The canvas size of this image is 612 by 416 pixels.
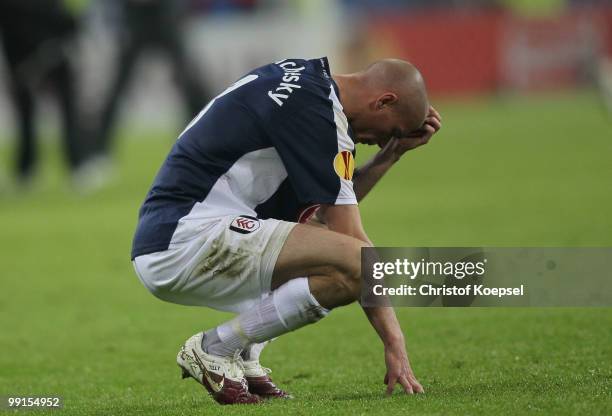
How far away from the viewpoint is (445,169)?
1705 cm

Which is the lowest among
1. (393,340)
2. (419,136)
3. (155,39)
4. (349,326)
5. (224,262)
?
(155,39)

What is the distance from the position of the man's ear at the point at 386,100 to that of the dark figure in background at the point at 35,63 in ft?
38.2

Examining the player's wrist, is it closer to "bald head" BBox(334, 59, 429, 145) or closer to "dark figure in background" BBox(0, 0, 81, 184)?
"bald head" BBox(334, 59, 429, 145)

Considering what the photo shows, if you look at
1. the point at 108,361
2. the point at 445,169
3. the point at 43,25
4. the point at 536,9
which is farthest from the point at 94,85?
the point at 108,361

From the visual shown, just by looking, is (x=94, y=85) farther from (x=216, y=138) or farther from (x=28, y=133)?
(x=216, y=138)

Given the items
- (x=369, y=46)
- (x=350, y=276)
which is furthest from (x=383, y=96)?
(x=369, y=46)

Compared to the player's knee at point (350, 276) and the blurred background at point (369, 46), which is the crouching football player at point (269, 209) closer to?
the player's knee at point (350, 276)

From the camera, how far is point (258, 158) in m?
4.89

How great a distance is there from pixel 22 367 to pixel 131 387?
93 cm

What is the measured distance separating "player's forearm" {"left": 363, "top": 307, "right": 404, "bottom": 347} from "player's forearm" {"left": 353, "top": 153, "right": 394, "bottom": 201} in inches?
32.0

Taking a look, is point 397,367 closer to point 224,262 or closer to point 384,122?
point 224,262

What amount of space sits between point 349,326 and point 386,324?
2560 millimetres

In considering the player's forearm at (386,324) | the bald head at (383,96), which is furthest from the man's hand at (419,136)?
the player's forearm at (386,324)

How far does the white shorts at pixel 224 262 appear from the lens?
4812 millimetres
